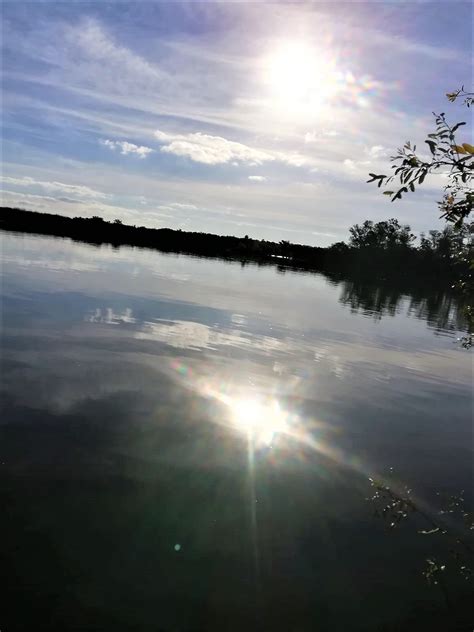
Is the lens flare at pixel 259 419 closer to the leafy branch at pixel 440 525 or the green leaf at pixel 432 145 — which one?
the leafy branch at pixel 440 525

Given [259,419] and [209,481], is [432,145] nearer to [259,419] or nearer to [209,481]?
[209,481]

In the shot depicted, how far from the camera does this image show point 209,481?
10.2m

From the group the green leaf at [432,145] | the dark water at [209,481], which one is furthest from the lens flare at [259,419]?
the green leaf at [432,145]

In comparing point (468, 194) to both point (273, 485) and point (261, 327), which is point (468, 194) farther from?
point (261, 327)

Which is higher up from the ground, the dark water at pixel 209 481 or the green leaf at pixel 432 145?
the green leaf at pixel 432 145

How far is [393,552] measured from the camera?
8812 mm

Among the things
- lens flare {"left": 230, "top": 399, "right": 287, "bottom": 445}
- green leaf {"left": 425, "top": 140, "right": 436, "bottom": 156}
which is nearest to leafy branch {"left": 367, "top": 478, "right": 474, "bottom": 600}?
lens flare {"left": 230, "top": 399, "right": 287, "bottom": 445}

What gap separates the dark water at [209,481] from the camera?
23.0 feet

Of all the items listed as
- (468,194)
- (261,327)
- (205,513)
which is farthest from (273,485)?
(261,327)

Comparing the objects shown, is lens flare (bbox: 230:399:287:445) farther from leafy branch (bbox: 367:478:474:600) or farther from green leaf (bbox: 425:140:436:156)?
green leaf (bbox: 425:140:436:156)

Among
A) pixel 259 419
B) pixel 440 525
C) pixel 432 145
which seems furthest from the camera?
pixel 259 419

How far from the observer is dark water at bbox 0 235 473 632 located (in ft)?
23.0

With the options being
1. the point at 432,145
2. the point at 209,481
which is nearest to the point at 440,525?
the point at 209,481

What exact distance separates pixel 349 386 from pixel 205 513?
1199cm
